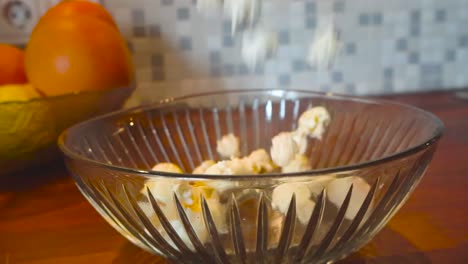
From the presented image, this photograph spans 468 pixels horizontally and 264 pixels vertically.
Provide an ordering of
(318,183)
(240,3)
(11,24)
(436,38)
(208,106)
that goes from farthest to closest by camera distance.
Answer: (436,38) < (11,24) < (208,106) < (240,3) < (318,183)

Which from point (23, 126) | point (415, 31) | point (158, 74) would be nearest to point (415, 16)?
point (415, 31)

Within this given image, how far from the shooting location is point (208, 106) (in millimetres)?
645

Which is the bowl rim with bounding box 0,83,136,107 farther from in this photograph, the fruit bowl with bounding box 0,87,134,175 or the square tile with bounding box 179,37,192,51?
the square tile with bounding box 179,37,192,51

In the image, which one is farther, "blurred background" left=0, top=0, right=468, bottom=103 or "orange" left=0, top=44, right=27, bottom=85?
"blurred background" left=0, top=0, right=468, bottom=103

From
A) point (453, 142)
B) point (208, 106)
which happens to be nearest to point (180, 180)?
point (208, 106)

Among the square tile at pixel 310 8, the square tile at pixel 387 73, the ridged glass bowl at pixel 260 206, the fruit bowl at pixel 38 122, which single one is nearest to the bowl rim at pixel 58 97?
the fruit bowl at pixel 38 122

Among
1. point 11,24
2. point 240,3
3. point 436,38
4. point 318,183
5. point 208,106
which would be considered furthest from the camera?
point 436,38

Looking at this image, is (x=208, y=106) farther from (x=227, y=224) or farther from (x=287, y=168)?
(x=227, y=224)

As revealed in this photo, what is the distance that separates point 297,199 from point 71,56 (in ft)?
1.32

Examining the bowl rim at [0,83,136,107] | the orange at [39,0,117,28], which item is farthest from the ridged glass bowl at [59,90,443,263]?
the orange at [39,0,117,28]

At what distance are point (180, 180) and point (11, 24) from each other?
579 millimetres

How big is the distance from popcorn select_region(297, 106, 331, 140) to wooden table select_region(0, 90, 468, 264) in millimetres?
103

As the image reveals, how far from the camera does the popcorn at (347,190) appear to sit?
35cm

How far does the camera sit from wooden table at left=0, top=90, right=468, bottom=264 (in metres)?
0.44
